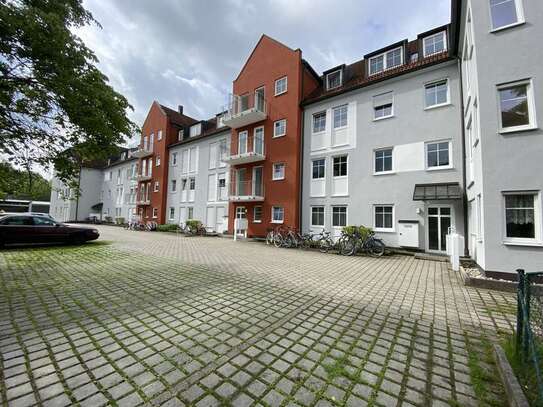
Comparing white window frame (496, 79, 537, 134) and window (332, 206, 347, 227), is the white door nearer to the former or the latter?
window (332, 206, 347, 227)

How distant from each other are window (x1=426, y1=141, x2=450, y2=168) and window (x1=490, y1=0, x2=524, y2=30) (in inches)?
207

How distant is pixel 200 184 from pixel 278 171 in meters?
9.98

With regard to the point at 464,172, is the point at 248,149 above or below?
above

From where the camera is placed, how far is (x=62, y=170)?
22.6 feet

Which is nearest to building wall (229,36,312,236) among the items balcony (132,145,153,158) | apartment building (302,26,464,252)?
apartment building (302,26,464,252)

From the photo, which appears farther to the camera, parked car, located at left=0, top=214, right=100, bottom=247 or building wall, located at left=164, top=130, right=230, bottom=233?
building wall, located at left=164, top=130, right=230, bottom=233

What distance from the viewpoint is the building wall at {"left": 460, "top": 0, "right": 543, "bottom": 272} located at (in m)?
6.79

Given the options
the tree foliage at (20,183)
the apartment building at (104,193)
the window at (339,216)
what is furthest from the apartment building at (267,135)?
the apartment building at (104,193)

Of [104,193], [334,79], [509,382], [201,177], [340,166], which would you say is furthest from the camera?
[104,193]

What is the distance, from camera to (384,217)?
13375 mm

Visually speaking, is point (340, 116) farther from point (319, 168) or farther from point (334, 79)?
point (319, 168)

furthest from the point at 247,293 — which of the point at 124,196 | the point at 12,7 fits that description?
the point at 124,196

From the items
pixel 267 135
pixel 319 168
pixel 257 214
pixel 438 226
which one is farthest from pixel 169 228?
pixel 438 226

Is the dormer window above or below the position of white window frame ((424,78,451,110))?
above
